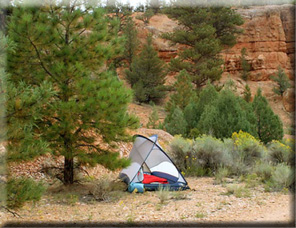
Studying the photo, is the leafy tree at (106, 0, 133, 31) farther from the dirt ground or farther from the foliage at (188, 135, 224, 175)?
the dirt ground

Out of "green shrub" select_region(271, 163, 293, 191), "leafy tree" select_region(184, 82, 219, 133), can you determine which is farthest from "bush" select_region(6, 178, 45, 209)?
"leafy tree" select_region(184, 82, 219, 133)

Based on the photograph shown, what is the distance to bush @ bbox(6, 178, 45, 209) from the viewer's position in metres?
3.81

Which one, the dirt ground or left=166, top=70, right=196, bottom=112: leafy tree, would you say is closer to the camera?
the dirt ground

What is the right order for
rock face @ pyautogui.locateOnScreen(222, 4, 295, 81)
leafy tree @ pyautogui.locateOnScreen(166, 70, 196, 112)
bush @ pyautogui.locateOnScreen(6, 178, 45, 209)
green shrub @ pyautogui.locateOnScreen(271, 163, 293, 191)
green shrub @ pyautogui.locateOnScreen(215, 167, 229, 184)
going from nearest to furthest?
bush @ pyautogui.locateOnScreen(6, 178, 45, 209) < green shrub @ pyautogui.locateOnScreen(271, 163, 293, 191) < green shrub @ pyautogui.locateOnScreen(215, 167, 229, 184) < leafy tree @ pyautogui.locateOnScreen(166, 70, 196, 112) < rock face @ pyautogui.locateOnScreen(222, 4, 295, 81)

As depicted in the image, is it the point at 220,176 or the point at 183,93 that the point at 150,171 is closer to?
the point at 220,176

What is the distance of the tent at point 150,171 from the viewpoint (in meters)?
6.77

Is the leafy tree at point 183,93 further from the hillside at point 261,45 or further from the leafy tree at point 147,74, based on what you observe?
→ the hillside at point 261,45

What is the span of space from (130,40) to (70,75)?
22.3 m

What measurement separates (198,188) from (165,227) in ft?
8.44

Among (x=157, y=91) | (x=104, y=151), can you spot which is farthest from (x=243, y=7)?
(x=104, y=151)

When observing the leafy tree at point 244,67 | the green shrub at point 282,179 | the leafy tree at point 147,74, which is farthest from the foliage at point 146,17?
the green shrub at point 282,179

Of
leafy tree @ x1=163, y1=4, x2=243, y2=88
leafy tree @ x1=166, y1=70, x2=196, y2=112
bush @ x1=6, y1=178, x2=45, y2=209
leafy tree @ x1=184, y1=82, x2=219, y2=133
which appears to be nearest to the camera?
bush @ x1=6, y1=178, x2=45, y2=209

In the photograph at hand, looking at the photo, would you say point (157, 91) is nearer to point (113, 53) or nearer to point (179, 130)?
point (179, 130)

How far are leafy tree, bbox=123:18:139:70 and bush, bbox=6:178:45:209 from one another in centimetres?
2349
